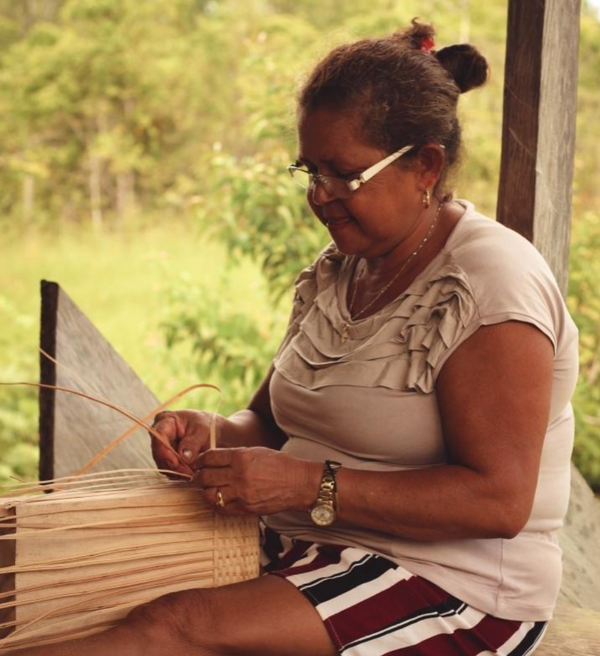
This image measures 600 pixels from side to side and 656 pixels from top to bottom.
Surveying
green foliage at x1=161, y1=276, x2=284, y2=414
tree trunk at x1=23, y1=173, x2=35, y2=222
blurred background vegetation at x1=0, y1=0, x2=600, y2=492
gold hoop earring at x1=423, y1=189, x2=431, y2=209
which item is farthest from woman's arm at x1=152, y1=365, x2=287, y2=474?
tree trunk at x1=23, y1=173, x2=35, y2=222

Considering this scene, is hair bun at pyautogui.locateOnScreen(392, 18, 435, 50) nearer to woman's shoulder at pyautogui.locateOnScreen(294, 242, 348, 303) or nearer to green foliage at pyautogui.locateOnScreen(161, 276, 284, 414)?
woman's shoulder at pyautogui.locateOnScreen(294, 242, 348, 303)

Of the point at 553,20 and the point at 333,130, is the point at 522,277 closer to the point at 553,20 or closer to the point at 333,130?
the point at 333,130

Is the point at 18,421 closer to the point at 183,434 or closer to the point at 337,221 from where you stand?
the point at 183,434

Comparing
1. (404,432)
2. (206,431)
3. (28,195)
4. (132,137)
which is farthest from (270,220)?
(132,137)

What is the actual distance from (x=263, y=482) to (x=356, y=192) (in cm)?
59

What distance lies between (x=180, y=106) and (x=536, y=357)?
32.7ft

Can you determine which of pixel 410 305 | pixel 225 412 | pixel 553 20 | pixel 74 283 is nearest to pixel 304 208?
pixel 225 412

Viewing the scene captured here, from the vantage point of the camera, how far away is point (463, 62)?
2043mm

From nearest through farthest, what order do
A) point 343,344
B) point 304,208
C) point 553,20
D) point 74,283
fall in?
point 343,344, point 553,20, point 304,208, point 74,283

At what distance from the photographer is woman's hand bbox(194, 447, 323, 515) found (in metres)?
1.76

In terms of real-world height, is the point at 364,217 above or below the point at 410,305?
above

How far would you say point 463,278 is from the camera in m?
1.81

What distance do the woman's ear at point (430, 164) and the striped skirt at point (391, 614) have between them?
74cm

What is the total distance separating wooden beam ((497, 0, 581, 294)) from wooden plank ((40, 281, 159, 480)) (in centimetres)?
107
